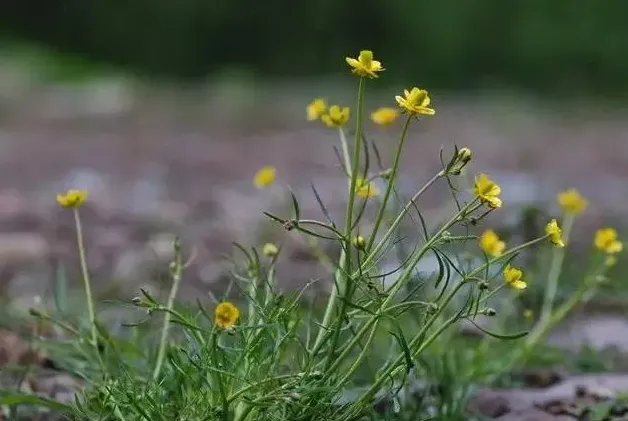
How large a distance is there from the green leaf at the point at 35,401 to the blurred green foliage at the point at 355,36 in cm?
691

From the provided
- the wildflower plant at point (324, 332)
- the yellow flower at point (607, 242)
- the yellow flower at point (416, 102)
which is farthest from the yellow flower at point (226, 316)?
the yellow flower at point (607, 242)

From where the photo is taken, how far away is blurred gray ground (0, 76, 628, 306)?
2852 mm

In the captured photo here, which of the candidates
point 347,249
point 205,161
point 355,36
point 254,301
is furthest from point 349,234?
point 355,36

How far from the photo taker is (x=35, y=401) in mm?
1333

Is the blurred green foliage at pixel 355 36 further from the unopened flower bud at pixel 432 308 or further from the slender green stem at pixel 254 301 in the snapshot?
the unopened flower bud at pixel 432 308

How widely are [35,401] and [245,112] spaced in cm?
459

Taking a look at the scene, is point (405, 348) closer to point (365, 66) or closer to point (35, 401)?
point (365, 66)

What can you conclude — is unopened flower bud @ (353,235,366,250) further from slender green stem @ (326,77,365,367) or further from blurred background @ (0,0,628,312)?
blurred background @ (0,0,628,312)

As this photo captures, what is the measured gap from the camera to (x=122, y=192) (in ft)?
12.5

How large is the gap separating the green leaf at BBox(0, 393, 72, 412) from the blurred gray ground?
0.52 metres

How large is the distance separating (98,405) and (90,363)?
0.59ft

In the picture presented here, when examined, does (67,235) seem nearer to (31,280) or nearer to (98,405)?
(31,280)

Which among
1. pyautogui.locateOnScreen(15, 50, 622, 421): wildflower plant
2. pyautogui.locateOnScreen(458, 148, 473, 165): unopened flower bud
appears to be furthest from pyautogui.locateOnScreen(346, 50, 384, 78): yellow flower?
pyautogui.locateOnScreen(458, 148, 473, 165): unopened flower bud

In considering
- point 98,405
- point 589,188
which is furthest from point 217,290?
point 589,188
